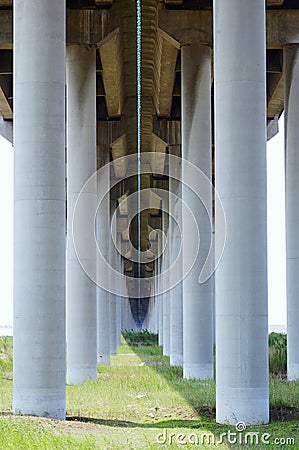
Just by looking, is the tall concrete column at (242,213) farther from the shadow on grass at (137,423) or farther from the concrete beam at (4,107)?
the concrete beam at (4,107)

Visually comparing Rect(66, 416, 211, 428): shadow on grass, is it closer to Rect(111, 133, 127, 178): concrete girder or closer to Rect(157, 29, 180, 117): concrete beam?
Rect(157, 29, 180, 117): concrete beam

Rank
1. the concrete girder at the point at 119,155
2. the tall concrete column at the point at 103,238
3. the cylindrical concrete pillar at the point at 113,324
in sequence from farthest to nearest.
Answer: the cylindrical concrete pillar at the point at 113,324 → the concrete girder at the point at 119,155 → the tall concrete column at the point at 103,238

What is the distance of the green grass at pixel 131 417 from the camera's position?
13371 millimetres

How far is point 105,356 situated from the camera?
3809cm

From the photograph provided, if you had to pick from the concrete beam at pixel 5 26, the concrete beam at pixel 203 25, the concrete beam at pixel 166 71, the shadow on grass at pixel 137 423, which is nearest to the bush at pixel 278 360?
the concrete beam at pixel 203 25

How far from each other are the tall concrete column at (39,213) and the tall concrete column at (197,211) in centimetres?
1119

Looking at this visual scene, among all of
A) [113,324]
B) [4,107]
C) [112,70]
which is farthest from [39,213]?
[113,324]

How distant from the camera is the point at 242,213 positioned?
17.1m

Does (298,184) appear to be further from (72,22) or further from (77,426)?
(77,426)

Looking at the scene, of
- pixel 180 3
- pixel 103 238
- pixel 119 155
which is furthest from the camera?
pixel 119 155

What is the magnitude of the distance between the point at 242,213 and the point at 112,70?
60.4ft

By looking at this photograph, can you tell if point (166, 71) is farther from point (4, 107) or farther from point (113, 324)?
point (113, 324)

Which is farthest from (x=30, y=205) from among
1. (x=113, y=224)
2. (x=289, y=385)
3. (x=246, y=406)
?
(x=113, y=224)

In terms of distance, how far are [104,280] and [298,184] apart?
16.7m
